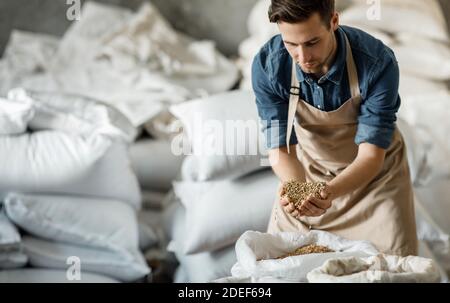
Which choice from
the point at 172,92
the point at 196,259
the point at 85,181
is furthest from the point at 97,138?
the point at 172,92

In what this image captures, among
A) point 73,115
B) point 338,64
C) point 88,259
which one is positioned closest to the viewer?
point 338,64

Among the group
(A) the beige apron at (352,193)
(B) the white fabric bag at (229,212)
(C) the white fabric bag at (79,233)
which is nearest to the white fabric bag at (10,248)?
(C) the white fabric bag at (79,233)

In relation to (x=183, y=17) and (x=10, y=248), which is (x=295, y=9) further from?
(x=183, y=17)

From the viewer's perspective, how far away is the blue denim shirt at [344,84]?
4.33 ft

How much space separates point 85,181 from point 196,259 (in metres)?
0.30

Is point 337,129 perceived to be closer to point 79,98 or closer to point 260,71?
point 260,71

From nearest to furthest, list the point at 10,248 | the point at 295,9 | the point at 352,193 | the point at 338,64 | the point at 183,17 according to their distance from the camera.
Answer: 1. the point at 295,9
2. the point at 338,64
3. the point at 352,193
4. the point at 10,248
5. the point at 183,17

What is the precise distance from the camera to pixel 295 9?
1.19 m

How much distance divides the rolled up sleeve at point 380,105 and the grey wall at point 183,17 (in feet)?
4.63

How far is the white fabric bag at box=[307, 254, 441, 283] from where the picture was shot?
105 cm

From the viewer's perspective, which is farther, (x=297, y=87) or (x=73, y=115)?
(x=73, y=115)

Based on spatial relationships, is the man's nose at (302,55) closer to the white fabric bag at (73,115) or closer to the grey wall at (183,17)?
the white fabric bag at (73,115)

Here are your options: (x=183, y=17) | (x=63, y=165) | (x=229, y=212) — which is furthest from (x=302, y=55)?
(x=183, y=17)

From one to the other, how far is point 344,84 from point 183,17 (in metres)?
1.49
